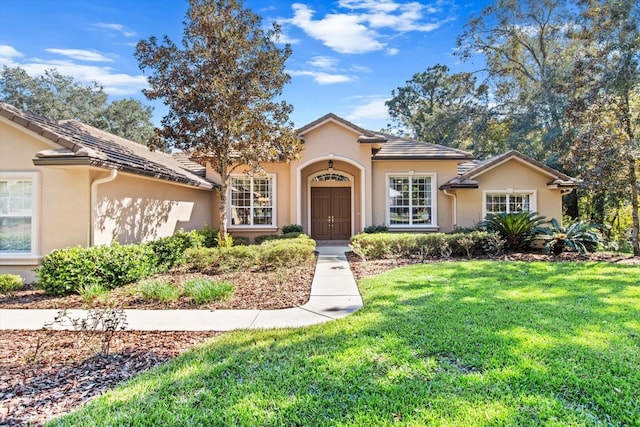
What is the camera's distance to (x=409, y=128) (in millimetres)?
40812

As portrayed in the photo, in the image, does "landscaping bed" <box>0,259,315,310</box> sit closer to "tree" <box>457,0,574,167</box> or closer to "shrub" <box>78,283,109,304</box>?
"shrub" <box>78,283,109,304</box>

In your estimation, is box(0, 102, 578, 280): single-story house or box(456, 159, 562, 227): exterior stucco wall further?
box(456, 159, 562, 227): exterior stucco wall

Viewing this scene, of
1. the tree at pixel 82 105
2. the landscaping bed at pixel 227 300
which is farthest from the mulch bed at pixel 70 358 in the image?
the tree at pixel 82 105

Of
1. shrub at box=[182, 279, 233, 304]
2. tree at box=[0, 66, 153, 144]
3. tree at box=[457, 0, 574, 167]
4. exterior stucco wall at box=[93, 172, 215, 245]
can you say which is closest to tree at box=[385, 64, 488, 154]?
tree at box=[457, 0, 574, 167]

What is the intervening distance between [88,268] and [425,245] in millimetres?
9999

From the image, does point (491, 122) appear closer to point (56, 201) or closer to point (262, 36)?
point (262, 36)

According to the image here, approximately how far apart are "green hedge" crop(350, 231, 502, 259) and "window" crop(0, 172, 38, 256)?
364 inches

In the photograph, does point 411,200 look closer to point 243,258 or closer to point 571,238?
point 571,238

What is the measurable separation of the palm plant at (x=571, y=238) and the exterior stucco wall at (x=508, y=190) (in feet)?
10.9

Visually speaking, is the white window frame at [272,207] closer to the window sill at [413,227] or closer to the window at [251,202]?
the window at [251,202]

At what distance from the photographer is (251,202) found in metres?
17.1

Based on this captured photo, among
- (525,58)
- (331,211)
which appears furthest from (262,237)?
(525,58)

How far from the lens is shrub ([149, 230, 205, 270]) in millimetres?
10414

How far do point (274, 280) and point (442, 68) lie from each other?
37324 mm
